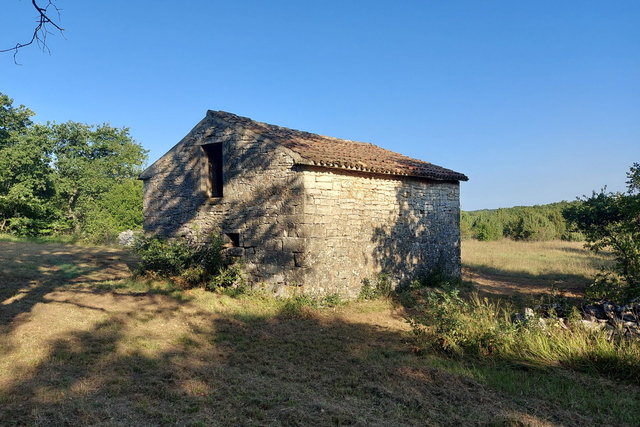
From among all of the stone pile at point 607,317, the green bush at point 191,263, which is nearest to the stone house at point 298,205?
the green bush at point 191,263

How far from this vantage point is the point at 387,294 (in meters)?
10.8

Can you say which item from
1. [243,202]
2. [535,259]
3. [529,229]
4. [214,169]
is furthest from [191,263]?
[529,229]

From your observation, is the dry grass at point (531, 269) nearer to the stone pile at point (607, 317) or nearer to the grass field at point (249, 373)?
the stone pile at point (607, 317)

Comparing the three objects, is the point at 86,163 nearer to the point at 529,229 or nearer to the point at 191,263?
the point at 191,263

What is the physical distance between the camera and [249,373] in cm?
556

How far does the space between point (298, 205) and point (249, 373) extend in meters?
4.64

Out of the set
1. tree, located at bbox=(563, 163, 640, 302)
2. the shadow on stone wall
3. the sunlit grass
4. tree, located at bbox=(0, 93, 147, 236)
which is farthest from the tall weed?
tree, located at bbox=(0, 93, 147, 236)

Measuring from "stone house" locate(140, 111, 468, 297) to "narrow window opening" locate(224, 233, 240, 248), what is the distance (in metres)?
0.03

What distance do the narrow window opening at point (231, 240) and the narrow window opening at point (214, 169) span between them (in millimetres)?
1398

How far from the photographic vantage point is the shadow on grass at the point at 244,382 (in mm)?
4152

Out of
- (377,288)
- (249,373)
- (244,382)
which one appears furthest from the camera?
(377,288)

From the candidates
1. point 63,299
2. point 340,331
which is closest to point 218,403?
point 340,331

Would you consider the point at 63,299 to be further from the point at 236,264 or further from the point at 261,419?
the point at 261,419

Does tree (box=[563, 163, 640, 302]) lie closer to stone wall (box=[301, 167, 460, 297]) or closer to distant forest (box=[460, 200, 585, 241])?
stone wall (box=[301, 167, 460, 297])
